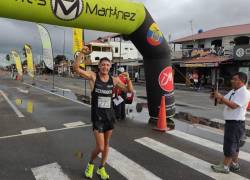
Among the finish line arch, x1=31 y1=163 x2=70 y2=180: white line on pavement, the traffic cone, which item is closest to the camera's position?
x1=31 y1=163 x2=70 y2=180: white line on pavement

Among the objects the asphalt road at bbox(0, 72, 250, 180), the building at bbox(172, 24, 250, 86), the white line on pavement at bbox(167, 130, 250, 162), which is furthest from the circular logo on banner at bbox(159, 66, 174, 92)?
the building at bbox(172, 24, 250, 86)

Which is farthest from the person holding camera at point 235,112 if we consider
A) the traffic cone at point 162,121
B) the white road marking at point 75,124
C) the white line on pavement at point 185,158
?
the white road marking at point 75,124

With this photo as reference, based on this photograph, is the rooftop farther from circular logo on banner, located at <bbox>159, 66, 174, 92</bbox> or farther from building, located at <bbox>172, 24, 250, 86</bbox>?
circular logo on banner, located at <bbox>159, 66, 174, 92</bbox>

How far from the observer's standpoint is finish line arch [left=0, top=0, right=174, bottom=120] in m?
6.52

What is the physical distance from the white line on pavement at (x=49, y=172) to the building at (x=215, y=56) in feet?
72.8

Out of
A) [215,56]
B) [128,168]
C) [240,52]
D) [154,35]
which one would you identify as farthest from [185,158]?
[215,56]

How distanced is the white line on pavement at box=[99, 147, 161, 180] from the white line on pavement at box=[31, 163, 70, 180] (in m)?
0.96

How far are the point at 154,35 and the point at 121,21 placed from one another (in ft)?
3.94

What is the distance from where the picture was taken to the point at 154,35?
845 cm

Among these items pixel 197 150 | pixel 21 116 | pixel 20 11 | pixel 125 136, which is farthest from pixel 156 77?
pixel 21 116

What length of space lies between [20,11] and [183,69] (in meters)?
30.0

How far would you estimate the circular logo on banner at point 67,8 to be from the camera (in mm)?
6753

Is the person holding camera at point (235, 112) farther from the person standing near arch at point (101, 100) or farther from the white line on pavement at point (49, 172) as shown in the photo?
the white line on pavement at point (49, 172)

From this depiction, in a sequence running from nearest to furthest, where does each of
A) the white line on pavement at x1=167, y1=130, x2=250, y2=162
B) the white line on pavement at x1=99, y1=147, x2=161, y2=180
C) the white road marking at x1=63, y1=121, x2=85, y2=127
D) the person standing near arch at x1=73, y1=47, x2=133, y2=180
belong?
the person standing near arch at x1=73, y1=47, x2=133, y2=180
the white line on pavement at x1=99, y1=147, x2=161, y2=180
the white line on pavement at x1=167, y1=130, x2=250, y2=162
the white road marking at x1=63, y1=121, x2=85, y2=127
